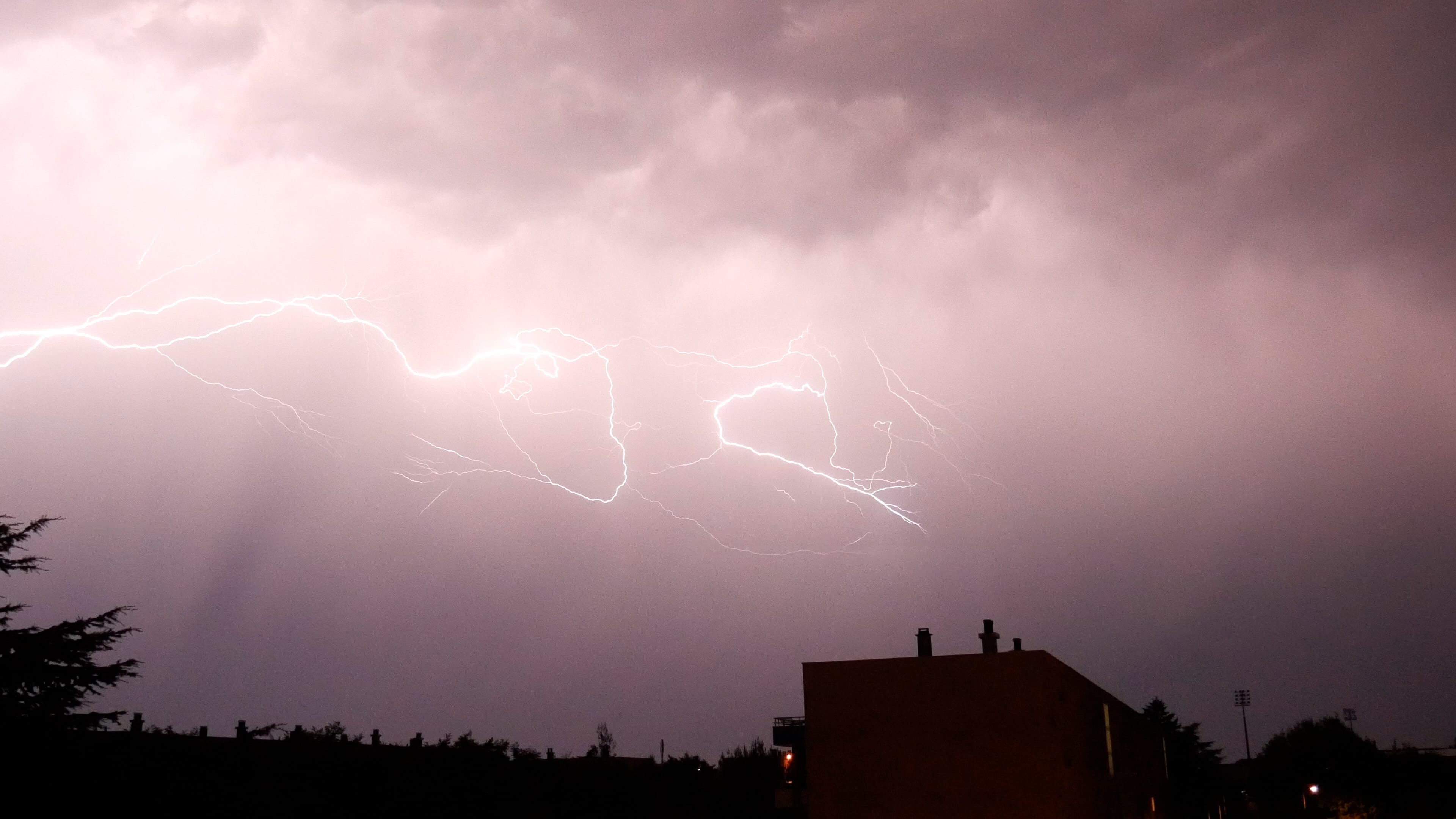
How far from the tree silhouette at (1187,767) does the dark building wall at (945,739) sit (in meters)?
19.3

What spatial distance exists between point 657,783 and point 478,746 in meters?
7.74

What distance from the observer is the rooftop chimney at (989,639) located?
2180 centimetres

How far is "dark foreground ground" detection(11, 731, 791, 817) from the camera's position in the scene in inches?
488

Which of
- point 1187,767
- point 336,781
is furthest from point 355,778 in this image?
point 1187,767

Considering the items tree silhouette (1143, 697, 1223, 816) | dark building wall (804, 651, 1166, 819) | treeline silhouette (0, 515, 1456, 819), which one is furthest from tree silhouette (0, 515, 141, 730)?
tree silhouette (1143, 697, 1223, 816)

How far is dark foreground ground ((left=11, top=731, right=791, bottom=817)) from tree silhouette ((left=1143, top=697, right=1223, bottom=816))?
17294mm

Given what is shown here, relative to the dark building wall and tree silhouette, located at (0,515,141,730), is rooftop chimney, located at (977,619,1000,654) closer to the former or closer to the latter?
the dark building wall

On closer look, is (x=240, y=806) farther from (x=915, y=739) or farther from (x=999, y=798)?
(x=999, y=798)

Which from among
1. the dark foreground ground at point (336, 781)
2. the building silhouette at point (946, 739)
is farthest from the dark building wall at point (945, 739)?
the dark foreground ground at point (336, 781)

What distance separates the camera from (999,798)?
17672mm

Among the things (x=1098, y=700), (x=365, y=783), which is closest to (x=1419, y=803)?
(x=1098, y=700)

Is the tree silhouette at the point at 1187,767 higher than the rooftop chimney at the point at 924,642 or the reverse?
the reverse

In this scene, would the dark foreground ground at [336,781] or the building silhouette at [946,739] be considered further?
the building silhouette at [946,739]

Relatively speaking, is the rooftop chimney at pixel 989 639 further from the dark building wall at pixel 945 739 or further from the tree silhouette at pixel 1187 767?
the tree silhouette at pixel 1187 767
